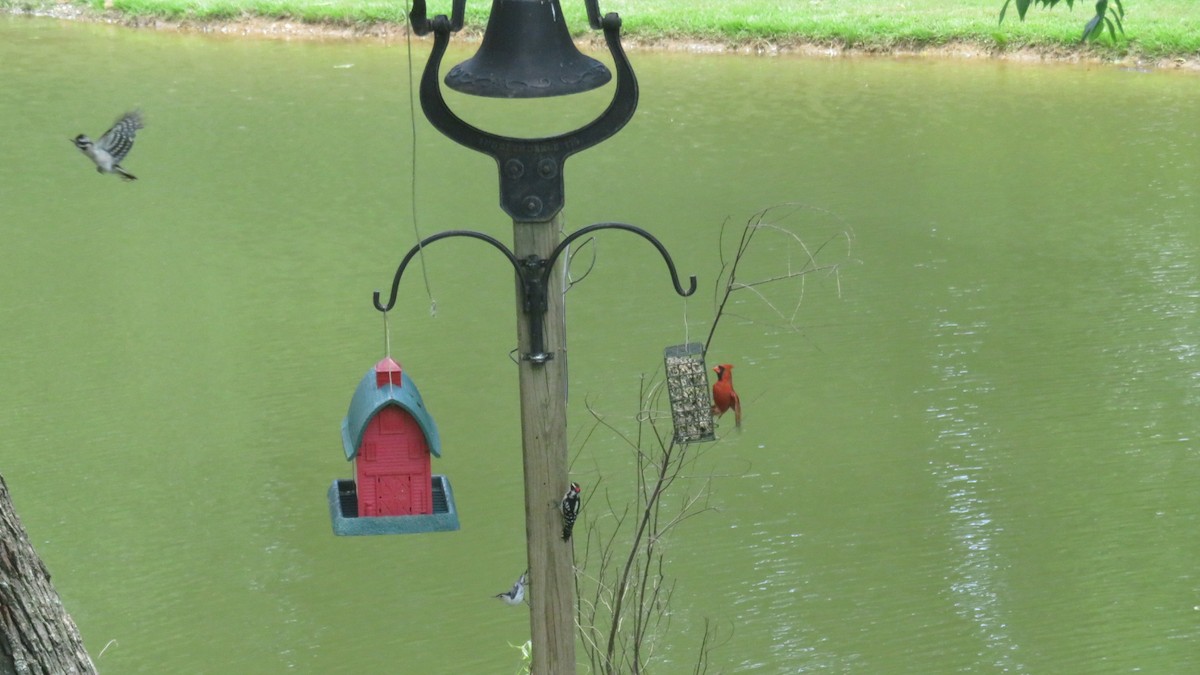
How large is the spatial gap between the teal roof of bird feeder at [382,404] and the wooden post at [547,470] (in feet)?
1.21

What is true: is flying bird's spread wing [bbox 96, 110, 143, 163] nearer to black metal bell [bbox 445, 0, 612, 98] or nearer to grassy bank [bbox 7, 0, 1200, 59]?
black metal bell [bbox 445, 0, 612, 98]

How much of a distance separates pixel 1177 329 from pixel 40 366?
4.37m

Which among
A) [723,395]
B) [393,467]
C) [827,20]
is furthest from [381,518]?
[827,20]

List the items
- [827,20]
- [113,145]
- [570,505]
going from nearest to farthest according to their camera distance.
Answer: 1. [570,505]
2. [113,145]
3. [827,20]

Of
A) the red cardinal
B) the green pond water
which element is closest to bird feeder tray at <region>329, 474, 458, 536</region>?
the red cardinal

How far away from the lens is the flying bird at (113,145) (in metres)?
3.30

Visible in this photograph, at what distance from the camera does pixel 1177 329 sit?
5.93 metres

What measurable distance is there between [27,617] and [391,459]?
739 mm

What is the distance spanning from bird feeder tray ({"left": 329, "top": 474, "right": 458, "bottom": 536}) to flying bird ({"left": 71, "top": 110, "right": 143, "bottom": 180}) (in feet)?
3.59

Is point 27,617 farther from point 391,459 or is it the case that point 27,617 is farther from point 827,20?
point 827,20

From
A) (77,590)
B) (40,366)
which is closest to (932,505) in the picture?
(77,590)

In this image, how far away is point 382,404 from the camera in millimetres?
2420

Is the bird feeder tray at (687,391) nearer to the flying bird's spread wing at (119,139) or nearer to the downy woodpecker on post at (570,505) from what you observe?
the downy woodpecker on post at (570,505)

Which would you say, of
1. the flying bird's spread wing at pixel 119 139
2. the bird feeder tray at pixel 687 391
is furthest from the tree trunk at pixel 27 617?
the flying bird's spread wing at pixel 119 139
